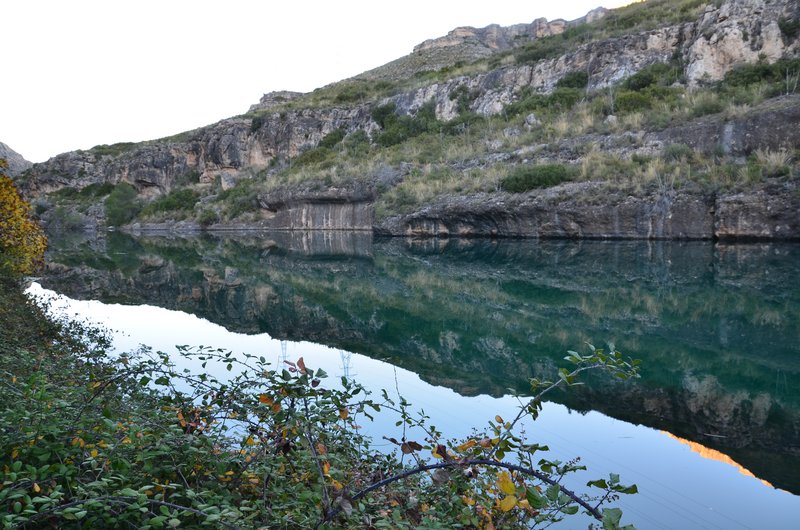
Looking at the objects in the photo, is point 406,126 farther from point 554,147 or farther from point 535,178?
point 535,178

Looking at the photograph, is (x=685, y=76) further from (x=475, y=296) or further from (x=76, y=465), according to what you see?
(x=76, y=465)

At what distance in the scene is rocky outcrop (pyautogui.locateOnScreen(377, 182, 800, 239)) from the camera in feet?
54.8

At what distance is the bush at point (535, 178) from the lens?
2212 centimetres

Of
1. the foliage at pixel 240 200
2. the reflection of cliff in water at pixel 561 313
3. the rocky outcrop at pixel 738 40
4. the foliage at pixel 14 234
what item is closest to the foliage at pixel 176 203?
the foliage at pixel 240 200

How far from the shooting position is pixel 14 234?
11.4 meters

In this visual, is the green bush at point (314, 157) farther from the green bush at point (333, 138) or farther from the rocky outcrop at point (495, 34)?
the rocky outcrop at point (495, 34)

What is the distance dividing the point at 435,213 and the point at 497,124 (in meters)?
10.6

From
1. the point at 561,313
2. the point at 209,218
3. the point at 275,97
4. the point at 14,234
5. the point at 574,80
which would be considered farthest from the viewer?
the point at 275,97

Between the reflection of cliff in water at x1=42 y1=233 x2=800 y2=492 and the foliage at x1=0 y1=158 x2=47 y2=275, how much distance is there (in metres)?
1.55

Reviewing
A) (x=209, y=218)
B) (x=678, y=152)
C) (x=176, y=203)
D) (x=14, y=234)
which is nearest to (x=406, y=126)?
(x=209, y=218)

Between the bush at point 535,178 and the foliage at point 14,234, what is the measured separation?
662 inches

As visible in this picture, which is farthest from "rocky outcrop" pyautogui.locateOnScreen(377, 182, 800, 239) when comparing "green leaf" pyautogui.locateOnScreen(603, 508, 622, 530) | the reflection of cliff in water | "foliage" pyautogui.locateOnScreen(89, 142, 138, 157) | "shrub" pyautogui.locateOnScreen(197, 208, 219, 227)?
"foliage" pyautogui.locateOnScreen(89, 142, 138, 157)

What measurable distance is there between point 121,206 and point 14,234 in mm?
49113

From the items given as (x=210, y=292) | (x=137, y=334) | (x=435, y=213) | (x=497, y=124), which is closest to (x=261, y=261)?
(x=210, y=292)
